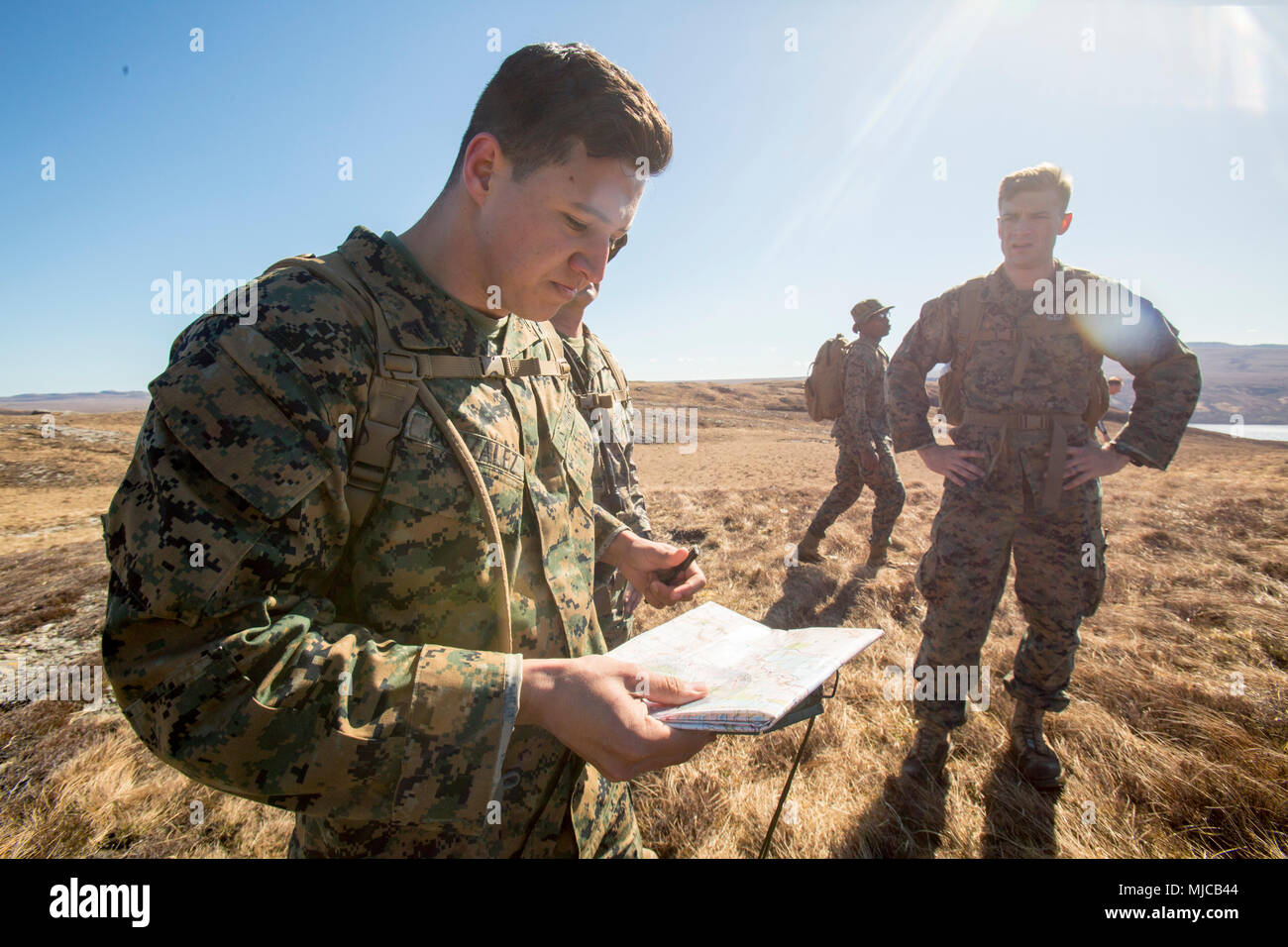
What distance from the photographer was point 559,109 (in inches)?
48.9

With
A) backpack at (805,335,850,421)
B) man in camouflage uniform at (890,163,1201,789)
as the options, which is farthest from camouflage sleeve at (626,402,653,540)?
backpack at (805,335,850,421)

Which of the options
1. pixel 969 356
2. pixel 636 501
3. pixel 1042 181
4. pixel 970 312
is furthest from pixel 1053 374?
pixel 636 501

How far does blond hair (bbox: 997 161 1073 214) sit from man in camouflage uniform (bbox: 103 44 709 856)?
2.19 metres

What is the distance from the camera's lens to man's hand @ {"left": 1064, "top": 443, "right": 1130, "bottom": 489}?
2.67 metres

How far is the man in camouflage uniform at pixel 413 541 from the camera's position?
848 mm

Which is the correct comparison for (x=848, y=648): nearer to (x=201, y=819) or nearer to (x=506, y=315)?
(x=506, y=315)

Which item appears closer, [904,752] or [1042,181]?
[1042,181]

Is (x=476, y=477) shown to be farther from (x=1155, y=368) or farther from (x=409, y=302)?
(x=1155, y=368)

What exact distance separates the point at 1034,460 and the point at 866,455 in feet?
10.4

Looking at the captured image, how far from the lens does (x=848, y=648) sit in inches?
58.1

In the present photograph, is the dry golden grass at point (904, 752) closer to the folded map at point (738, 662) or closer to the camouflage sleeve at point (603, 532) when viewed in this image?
the folded map at point (738, 662)

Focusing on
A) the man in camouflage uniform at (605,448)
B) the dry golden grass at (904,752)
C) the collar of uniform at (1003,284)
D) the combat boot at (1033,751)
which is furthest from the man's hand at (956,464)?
the man in camouflage uniform at (605,448)

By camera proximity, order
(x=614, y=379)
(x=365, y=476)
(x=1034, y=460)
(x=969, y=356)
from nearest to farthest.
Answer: (x=365, y=476)
(x=1034, y=460)
(x=969, y=356)
(x=614, y=379)
